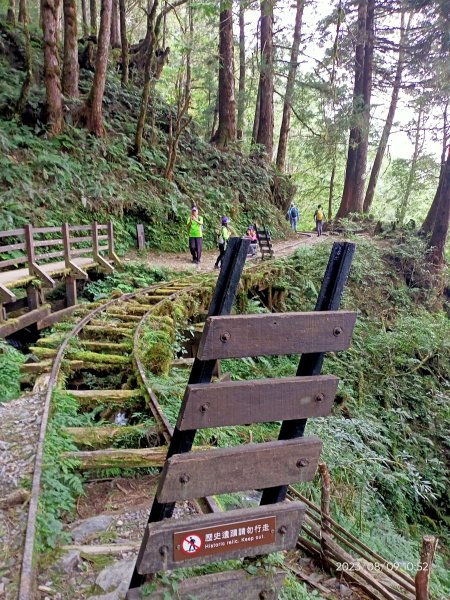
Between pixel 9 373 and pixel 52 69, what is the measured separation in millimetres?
13270

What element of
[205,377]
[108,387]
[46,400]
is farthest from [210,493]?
[108,387]

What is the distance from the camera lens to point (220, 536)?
95.1 inches

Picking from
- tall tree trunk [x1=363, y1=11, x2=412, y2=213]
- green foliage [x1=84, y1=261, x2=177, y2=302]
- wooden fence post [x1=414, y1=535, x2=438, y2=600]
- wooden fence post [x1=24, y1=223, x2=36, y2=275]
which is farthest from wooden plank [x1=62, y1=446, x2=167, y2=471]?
tall tree trunk [x1=363, y1=11, x2=412, y2=213]

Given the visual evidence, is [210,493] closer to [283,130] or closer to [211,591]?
[211,591]

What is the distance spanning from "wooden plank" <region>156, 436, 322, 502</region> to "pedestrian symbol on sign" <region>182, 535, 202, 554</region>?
9.3 inches

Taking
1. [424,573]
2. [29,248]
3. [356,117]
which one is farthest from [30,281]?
[356,117]

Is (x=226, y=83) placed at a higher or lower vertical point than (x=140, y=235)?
higher

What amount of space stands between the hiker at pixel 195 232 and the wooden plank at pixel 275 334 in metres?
12.1

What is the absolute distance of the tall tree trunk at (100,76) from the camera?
51.2ft

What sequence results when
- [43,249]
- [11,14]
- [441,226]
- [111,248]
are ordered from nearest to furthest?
1. [43,249]
2. [111,248]
3. [441,226]
4. [11,14]

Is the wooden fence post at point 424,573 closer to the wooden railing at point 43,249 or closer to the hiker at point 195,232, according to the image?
the wooden railing at point 43,249

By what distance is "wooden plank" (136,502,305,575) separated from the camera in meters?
2.31

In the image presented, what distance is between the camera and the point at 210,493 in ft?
7.72

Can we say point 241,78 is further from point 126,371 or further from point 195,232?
point 126,371
